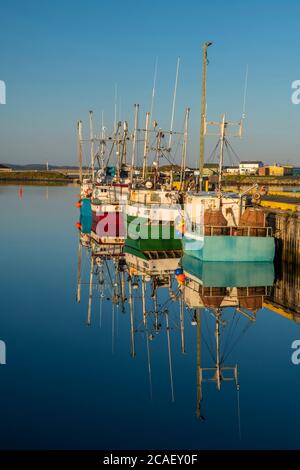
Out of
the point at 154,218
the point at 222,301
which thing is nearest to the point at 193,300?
the point at 222,301

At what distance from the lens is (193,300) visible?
936 inches

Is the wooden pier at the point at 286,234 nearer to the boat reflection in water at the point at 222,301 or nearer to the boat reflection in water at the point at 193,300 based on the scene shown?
the boat reflection in water at the point at 222,301

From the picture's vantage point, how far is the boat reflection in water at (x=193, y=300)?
17188 mm

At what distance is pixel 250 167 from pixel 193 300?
16516cm

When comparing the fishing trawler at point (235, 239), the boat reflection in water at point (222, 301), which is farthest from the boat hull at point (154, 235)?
the fishing trawler at point (235, 239)

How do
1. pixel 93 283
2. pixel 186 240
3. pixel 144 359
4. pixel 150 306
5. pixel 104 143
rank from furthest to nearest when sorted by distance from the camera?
pixel 104 143, pixel 186 240, pixel 93 283, pixel 150 306, pixel 144 359

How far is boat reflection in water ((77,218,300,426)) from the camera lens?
17.2 meters

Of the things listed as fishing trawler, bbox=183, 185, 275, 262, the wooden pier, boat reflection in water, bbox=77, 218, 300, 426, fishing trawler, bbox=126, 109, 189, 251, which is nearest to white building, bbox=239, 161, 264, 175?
fishing trawler, bbox=126, 109, 189, 251

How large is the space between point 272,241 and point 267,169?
144875 mm

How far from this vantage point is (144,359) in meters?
16.7

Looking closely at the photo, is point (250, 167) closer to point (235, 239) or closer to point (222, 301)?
point (235, 239)

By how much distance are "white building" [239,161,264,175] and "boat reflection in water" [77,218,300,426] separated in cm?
13872

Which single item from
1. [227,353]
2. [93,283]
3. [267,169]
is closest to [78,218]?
[93,283]
